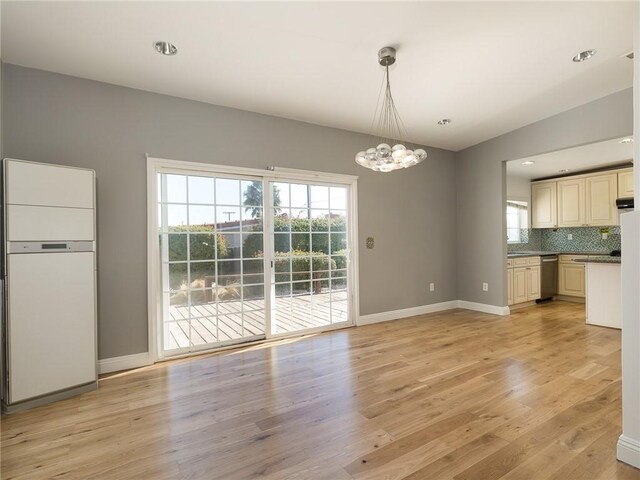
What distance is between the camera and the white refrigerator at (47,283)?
90.4 inches

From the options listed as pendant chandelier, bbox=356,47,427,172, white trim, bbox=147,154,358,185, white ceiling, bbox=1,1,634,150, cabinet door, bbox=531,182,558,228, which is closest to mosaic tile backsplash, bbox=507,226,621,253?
cabinet door, bbox=531,182,558,228

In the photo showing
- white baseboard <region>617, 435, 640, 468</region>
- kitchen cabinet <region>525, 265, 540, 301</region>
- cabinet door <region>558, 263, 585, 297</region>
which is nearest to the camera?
white baseboard <region>617, 435, 640, 468</region>

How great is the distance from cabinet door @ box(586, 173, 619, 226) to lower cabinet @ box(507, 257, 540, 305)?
1329mm

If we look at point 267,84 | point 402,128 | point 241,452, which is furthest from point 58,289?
point 402,128

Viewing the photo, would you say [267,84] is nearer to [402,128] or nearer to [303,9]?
[303,9]

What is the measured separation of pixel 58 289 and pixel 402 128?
4359mm

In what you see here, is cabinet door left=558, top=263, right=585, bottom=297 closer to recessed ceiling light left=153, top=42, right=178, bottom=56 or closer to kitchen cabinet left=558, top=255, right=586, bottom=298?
kitchen cabinet left=558, top=255, right=586, bottom=298

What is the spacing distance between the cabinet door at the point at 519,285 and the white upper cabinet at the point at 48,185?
6274 millimetres

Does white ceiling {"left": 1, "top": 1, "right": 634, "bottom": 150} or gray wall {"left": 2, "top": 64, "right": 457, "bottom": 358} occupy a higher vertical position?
white ceiling {"left": 1, "top": 1, "right": 634, "bottom": 150}

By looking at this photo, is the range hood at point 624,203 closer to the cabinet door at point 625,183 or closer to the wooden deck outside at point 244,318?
the cabinet door at point 625,183

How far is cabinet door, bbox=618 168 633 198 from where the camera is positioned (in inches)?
217

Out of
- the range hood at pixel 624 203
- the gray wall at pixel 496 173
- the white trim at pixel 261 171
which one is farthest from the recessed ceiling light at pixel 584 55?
the range hood at pixel 624 203

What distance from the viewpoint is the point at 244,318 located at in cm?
379

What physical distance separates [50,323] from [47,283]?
31cm
